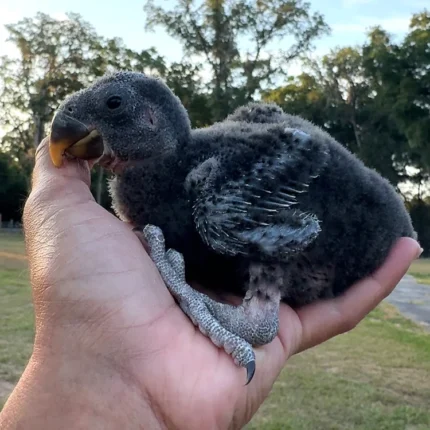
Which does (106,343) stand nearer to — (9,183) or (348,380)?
(348,380)

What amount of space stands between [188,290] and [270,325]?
0.78ft

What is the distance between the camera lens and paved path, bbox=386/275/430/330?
7547 millimetres

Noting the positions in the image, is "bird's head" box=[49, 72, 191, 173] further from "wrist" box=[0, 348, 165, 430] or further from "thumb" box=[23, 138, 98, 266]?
"wrist" box=[0, 348, 165, 430]

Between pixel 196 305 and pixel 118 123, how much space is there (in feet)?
1.74

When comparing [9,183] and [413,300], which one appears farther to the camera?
[9,183]

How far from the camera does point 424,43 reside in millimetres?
13570

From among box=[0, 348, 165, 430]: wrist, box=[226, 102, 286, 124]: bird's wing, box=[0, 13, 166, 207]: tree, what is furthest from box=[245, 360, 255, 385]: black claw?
box=[0, 13, 166, 207]: tree

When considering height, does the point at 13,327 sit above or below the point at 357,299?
below

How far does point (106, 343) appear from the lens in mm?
1524

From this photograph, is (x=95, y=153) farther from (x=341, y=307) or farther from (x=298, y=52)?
(x=298, y=52)

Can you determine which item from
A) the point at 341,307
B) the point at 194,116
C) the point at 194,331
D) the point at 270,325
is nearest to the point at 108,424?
the point at 194,331

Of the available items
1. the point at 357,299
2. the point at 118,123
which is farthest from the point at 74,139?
the point at 357,299

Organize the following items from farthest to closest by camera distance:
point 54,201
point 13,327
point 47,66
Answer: point 47,66
point 13,327
point 54,201

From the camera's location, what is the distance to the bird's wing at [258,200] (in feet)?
4.90
